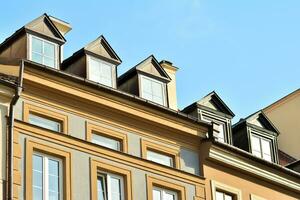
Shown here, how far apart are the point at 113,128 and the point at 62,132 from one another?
1.94 m

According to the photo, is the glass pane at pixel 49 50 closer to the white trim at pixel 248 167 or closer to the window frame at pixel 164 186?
the window frame at pixel 164 186

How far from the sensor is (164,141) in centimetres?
3300

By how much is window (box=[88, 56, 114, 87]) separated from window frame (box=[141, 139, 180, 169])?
215cm

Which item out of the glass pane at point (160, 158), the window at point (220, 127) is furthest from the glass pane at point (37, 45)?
the window at point (220, 127)

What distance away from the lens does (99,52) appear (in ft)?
108

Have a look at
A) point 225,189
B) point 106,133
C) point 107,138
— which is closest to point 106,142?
point 107,138

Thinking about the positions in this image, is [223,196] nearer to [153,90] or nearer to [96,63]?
[153,90]

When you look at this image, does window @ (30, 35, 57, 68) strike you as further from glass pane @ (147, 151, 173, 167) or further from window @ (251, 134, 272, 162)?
window @ (251, 134, 272, 162)

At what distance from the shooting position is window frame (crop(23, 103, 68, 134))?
98.0ft

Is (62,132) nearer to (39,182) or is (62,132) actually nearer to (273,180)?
(39,182)

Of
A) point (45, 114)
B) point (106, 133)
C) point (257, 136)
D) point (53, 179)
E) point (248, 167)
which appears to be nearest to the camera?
point (53, 179)

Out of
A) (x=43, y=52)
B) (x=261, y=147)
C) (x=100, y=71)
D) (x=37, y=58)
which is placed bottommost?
(x=261, y=147)

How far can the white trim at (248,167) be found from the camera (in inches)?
1348

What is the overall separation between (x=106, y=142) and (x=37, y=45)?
3.53m
